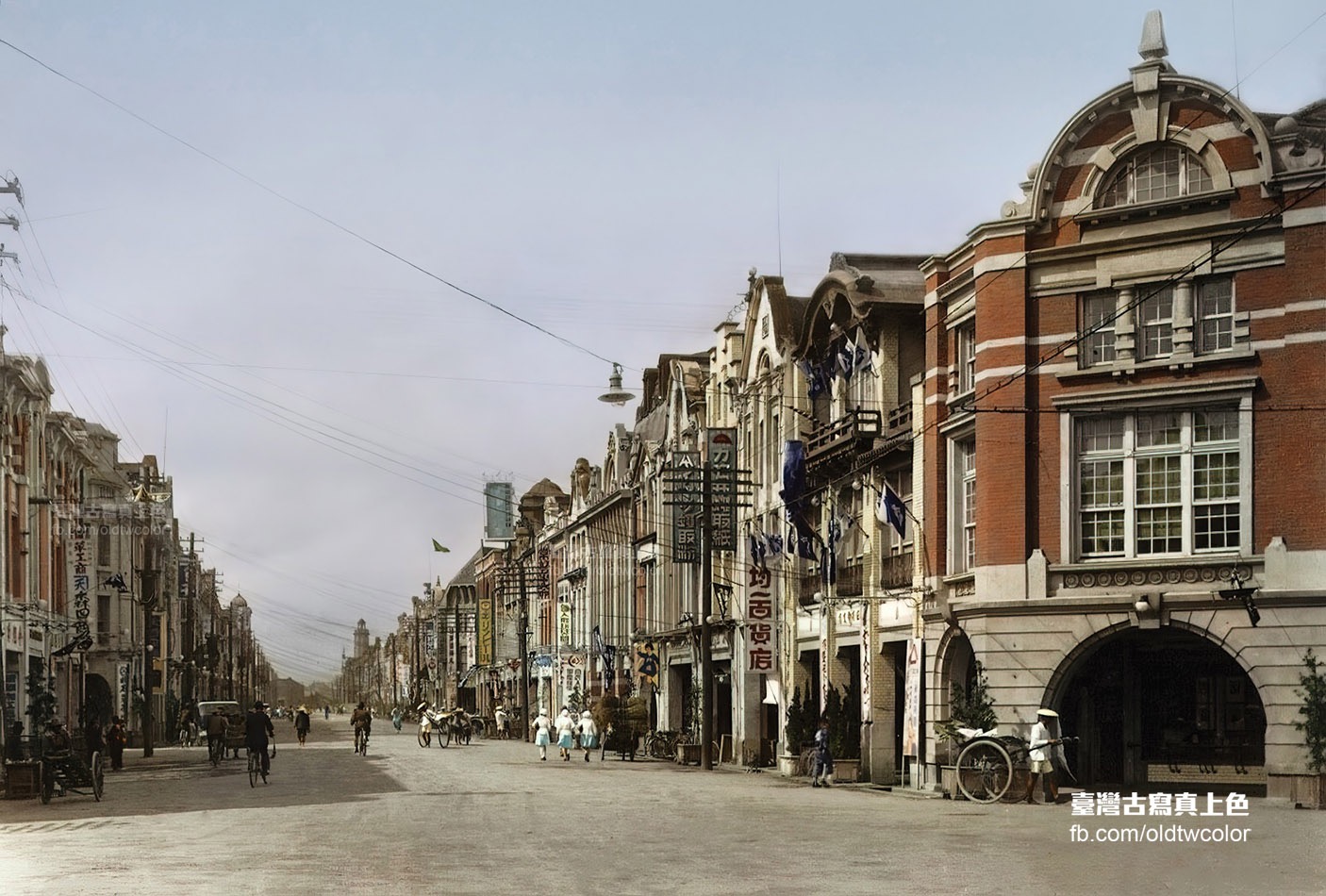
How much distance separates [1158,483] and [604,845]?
15731 mm

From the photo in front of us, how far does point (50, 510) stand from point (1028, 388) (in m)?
36.6

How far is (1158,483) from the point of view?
3316cm

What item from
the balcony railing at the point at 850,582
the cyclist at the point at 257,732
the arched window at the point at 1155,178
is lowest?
the cyclist at the point at 257,732

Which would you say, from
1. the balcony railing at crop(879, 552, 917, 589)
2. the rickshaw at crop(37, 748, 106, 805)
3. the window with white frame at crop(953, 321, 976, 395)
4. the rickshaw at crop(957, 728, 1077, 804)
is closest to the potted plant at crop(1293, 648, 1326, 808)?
the rickshaw at crop(957, 728, 1077, 804)

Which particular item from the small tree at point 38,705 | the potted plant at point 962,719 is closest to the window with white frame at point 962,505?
the potted plant at point 962,719

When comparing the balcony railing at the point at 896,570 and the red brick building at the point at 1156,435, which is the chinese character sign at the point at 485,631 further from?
the red brick building at the point at 1156,435

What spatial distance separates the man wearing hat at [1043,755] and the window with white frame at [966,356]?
7.83 m

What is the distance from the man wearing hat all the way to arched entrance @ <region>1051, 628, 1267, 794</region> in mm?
1306

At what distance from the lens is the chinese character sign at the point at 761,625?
169 ft

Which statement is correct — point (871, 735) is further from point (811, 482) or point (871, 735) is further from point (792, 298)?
point (792, 298)

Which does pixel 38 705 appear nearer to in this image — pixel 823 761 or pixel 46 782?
pixel 46 782

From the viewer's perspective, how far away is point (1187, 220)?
108 feet

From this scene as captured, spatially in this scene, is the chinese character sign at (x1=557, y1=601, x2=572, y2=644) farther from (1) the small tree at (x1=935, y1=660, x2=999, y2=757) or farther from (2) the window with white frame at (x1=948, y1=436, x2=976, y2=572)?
(1) the small tree at (x1=935, y1=660, x2=999, y2=757)

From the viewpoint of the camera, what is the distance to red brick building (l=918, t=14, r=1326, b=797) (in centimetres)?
3169
